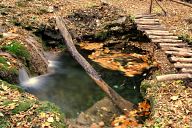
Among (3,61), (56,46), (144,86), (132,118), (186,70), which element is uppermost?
(3,61)

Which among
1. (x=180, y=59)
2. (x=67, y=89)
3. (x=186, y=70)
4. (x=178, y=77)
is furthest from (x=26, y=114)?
(x=180, y=59)

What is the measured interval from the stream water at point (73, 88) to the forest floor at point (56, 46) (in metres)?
0.46

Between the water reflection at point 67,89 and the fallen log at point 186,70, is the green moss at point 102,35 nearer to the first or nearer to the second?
the water reflection at point 67,89

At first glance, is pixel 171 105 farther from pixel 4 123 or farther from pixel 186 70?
pixel 4 123

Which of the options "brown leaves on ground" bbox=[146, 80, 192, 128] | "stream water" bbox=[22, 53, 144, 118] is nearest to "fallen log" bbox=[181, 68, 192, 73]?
"brown leaves on ground" bbox=[146, 80, 192, 128]

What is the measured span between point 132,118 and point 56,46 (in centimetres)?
605

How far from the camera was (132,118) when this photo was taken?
822 cm

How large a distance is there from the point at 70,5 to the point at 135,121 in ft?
30.6

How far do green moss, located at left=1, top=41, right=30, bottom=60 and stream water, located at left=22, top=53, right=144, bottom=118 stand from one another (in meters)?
0.79

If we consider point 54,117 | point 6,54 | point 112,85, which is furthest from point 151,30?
point 54,117

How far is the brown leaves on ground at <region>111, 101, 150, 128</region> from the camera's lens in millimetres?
7923

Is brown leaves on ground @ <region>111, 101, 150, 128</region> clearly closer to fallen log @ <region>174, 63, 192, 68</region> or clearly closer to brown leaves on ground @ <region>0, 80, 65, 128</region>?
fallen log @ <region>174, 63, 192, 68</region>

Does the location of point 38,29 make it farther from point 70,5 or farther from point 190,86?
point 190,86

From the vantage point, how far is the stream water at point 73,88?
9.12 meters
